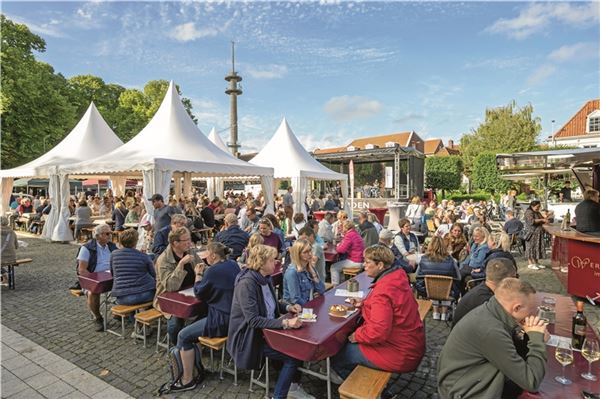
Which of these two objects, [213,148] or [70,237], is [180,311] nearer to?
[213,148]

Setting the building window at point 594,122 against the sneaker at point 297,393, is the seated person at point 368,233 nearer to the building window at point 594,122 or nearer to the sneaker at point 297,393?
the sneaker at point 297,393

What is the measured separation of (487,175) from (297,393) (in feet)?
96.7

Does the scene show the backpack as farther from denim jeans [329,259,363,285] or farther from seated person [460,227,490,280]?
seated person [460,227,490,280]

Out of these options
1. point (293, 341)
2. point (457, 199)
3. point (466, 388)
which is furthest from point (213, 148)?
point (457, 199)

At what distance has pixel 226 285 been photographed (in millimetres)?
3334

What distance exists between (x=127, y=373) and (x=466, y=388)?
3.43 meters

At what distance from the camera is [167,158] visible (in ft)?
33.2

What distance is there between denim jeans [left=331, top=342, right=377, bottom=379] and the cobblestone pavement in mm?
414

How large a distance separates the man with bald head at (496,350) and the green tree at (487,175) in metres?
29.1

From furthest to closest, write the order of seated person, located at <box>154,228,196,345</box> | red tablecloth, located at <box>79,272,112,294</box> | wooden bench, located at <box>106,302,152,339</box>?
red tablecloth, located at <box>79,272,112,294</box>, wooden bench, located at <box>106,302,152,339</box>, seated person, located at <box>154,228,196,345</box>

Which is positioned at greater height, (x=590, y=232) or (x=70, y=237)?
(x=590, y=232)

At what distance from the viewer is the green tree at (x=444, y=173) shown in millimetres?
32562

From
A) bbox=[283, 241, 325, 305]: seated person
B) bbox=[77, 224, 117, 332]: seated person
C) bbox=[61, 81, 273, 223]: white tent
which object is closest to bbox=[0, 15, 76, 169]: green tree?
bbox=[61, 81, 273, 223]: white tent

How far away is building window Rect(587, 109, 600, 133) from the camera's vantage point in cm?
3209
